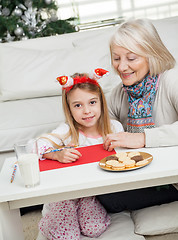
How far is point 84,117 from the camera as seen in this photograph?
140cm

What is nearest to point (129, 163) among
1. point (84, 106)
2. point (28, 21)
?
point (84, 106)

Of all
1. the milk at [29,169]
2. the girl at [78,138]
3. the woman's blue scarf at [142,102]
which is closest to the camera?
the milk at [29,169]

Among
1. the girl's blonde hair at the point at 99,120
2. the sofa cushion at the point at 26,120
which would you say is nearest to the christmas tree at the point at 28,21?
the sofa cushion at the point at 26,120

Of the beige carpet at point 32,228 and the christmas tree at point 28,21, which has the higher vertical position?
the christmas tree at point 28,21

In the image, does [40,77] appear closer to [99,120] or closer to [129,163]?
[99,120]

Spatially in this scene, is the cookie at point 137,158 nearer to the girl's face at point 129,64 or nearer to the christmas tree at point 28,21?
the girl's face at point 129,64

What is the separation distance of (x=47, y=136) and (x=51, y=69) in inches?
32.9

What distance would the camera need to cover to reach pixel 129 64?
1.32 metres

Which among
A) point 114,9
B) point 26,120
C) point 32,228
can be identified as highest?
point 114,9

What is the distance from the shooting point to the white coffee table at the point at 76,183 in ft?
2.92

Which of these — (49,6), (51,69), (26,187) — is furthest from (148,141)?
(49,6)

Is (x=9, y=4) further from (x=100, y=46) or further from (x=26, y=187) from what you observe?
(x=26, y=187)

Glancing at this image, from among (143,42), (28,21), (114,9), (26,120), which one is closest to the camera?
(143,42)

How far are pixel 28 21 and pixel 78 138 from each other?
81.3 inches
